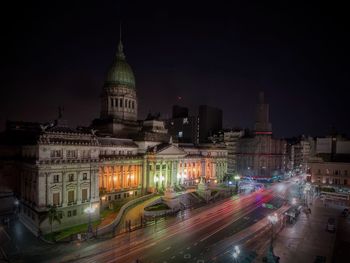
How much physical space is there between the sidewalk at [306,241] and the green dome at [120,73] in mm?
65686

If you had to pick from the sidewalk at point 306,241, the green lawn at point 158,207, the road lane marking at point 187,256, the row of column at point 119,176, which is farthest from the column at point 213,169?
the road lane marking at point 187,256

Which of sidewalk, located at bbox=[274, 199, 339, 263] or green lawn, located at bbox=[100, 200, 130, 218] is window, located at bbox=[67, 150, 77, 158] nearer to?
green lawn, located at bbox=[100, 200, 130, 218]

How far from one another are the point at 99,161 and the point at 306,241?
147 feet

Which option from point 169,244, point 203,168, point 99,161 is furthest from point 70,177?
point 203,168

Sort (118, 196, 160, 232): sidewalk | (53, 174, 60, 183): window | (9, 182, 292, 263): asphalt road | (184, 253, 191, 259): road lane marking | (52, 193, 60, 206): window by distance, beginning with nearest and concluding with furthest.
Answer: (9, 182, 292, 263): asphalt road → (184, 253, 191, 259): road lane marking → (52, 193, 60, 206): window → (53, 174, 60, 183): window → (118, 196, 160, 232): sidewalk

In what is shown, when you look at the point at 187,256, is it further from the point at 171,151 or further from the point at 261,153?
the point at 261,153

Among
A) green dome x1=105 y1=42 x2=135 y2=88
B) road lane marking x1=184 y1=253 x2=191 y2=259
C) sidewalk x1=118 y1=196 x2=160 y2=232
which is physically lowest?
sidewalk x1=118 y1=196 x2=160 y2=232

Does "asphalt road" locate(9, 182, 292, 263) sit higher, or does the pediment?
the pediment

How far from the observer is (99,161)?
5691cm

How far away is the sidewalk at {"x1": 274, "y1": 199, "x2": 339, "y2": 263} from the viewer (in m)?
35.7

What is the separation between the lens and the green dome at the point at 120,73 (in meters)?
84.5

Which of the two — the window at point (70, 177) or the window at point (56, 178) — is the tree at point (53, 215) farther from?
the window at point (70, 177)

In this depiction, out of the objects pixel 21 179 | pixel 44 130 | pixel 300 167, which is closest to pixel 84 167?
pixel 44 130

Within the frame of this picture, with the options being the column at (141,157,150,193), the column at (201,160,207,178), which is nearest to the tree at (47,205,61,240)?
the column at (141,157,150,193)
